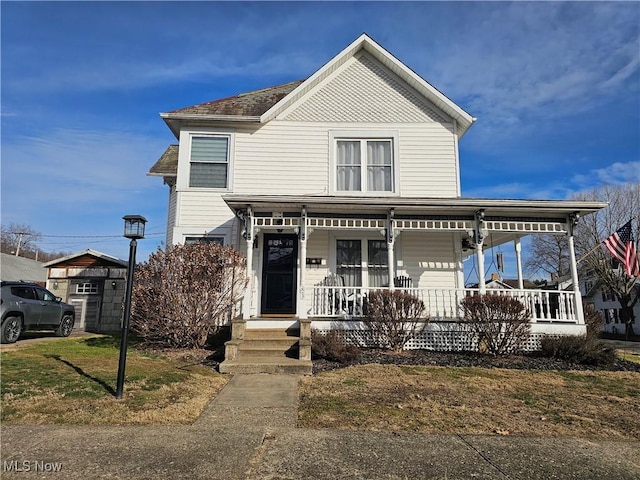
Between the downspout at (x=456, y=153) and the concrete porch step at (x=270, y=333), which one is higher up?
the downspout at (x=456, y=153)

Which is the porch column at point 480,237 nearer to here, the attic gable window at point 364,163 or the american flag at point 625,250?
the attic gable window at point 364,163

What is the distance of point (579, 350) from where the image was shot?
8.98 meters

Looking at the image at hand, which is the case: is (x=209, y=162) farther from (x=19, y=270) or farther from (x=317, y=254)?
(x=19, y=270)

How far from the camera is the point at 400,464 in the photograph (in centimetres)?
384

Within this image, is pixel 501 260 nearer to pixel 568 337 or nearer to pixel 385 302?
pixel 568 337

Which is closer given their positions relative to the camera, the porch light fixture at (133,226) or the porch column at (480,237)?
the porch light fixture at (133,226)

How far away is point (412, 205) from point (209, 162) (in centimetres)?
653

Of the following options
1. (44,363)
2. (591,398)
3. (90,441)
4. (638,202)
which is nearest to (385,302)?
(591,398)

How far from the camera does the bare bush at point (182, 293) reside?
9297 mm

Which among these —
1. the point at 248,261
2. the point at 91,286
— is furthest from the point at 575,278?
the point at 91,286

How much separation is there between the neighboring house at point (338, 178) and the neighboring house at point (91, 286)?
419 cm

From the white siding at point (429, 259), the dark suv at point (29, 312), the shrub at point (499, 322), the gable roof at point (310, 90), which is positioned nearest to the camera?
the shrub at point (499, 322)

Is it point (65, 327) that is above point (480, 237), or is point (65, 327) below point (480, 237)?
below

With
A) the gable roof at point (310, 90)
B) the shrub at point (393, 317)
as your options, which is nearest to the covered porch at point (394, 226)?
the shrub at point (393, 317)
